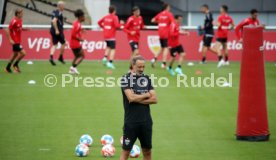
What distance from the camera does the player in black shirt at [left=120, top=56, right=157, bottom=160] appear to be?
43.2ft

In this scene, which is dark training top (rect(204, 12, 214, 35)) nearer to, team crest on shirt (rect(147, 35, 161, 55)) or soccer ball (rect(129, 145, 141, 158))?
team crest on shirt (rect(147, 35, 161, 55))

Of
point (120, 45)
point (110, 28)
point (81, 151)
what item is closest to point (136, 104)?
point (81, 151)

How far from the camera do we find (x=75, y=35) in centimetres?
2870

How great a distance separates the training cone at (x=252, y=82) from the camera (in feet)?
55.6

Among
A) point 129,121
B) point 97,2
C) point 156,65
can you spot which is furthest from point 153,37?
point 129,121

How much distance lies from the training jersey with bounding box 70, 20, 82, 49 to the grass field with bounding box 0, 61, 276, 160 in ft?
3.74

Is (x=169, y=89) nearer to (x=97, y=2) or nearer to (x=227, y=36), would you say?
(x=227, y=36)

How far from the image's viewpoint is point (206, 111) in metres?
21.8

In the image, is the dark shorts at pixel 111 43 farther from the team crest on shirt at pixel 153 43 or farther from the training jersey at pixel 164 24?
the team crest on shirt at pixel 153 43

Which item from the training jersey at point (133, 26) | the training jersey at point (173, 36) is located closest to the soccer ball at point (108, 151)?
the training jersey at point (173, 36)

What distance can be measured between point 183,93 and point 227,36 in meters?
9.72

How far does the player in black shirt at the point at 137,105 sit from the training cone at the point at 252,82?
419 cm

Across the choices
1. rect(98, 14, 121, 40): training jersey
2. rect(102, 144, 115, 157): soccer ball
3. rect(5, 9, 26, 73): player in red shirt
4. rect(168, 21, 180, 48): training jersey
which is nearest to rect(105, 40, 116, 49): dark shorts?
rect(98, 14, 121, 40): training jersey

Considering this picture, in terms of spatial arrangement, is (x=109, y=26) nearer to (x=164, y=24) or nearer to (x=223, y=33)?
(x=164, y=24)
